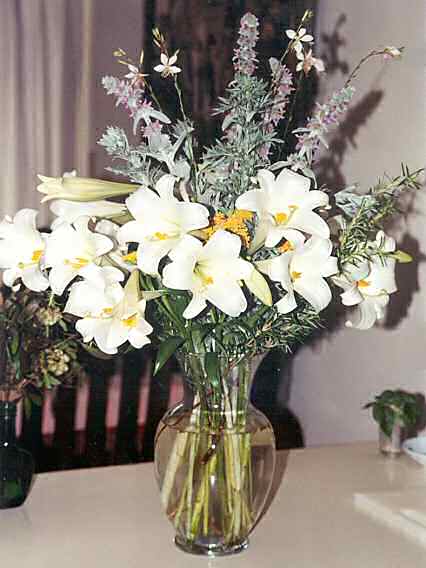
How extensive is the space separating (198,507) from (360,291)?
0.34 meters

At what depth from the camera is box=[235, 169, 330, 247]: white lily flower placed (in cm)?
97

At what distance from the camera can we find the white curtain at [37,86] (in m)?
2.25

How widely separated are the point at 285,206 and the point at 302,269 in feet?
0.24

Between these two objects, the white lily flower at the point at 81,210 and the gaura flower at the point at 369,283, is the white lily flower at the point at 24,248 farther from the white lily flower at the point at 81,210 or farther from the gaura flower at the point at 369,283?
the gaura flower at the point at 369,283

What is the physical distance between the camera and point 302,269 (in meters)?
0.98

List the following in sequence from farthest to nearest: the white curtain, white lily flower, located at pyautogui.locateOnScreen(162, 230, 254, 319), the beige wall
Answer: the white curtain < the beige wall < white lily flower, located at pyautogui.locateOnScreen(162, 230, 254, 319)

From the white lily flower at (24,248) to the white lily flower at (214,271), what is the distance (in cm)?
19

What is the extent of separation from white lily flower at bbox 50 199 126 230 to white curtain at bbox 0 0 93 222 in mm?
1282

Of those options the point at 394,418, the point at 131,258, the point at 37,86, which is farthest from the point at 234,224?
the point at 37,86

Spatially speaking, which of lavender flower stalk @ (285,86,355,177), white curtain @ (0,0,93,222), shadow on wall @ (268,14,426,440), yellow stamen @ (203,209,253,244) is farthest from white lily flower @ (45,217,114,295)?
white curtain @ (0,0,93,222)

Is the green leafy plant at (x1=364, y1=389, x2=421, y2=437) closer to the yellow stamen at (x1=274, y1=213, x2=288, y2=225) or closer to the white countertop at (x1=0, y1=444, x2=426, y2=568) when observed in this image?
the white countertop at (x1=0, y1=444, x2=426, y2=568)

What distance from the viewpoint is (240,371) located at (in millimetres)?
1082

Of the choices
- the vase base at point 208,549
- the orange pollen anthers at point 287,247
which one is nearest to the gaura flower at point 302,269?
the orange pollen anthers at point 287,247

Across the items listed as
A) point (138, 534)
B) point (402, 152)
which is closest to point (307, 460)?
point (138, 534)
